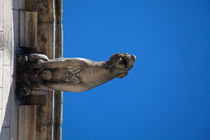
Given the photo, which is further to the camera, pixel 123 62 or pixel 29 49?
pixel 29 49

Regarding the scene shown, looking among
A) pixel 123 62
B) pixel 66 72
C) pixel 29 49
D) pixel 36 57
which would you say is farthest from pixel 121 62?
pixel 29 49

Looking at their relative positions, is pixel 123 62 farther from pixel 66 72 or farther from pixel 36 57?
pixel 36 57

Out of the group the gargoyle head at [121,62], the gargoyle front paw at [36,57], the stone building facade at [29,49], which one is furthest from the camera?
the gargoyle front paw at [36,57]

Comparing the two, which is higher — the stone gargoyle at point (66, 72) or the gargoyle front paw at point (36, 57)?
the gargoyle front paw at point (36, 57)

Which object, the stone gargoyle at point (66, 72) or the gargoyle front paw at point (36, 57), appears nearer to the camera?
the stone gargoyle at point (66, 72)

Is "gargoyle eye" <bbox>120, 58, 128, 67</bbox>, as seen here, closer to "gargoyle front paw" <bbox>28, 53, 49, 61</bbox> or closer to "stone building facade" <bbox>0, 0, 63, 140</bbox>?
"gargoyle front paw" <bbox>28, 53, 49, 61</bbox>

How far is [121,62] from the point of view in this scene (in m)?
5.27

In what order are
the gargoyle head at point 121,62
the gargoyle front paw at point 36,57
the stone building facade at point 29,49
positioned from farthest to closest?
the gargoyle front paw at point 36,57
the stone building facade at point 29,49
the gargoyle head at point 121,62

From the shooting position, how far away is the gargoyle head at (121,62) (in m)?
5.25

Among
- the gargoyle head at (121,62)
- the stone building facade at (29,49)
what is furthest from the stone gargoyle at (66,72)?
the stone building facade at (29,49)

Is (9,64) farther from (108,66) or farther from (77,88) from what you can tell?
(108,66)

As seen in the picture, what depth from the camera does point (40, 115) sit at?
637 cm

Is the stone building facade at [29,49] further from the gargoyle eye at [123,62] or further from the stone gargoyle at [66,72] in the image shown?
the gargoyle eye at [123,62]

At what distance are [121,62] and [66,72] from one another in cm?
116
